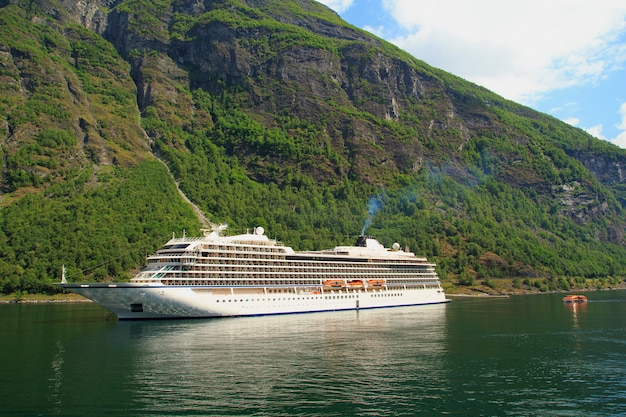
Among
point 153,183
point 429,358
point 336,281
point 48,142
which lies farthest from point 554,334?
point 48,142

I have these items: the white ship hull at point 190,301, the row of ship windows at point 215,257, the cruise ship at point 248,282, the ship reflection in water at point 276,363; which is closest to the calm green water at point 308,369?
the ship reflection in water at point 276,363

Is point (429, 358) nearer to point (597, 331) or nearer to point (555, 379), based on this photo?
point (555, 379)

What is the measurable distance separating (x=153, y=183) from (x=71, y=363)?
506 feet

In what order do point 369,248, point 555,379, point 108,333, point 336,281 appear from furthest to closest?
point 369,248
point 336,281
point 108,333
point 555,379

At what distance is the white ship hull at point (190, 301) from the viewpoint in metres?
80.4

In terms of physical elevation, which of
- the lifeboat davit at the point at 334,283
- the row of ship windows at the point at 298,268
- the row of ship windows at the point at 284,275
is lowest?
the lifeboat davit at the point at 334,283

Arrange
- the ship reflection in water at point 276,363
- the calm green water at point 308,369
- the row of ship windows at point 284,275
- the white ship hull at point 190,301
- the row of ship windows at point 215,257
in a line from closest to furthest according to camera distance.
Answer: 1. the calm green water at point 308,369
2. the ship reflection in water at point 276,363
3. the white ship hull at point 190,301
4. the row of ship windows at point 284,275
5. the row of ship windows at point 215,257

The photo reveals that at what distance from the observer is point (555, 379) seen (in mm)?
45531

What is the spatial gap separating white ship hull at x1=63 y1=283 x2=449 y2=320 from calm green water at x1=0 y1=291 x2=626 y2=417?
3418 mm

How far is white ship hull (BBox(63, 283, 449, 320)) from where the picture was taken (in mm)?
80438

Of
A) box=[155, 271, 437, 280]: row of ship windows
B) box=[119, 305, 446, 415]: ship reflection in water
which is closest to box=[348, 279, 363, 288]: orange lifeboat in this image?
box=[155, 271, 437, 280]: row of ship windows

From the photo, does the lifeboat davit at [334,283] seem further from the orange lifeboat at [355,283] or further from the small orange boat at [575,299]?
the small orange boat at [575,299]

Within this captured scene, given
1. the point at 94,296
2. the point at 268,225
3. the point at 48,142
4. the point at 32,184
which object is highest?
the point at 48,142

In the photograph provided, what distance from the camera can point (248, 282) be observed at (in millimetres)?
93438
